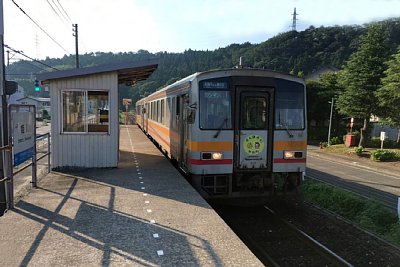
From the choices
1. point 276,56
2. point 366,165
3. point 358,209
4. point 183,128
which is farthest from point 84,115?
point 276,56

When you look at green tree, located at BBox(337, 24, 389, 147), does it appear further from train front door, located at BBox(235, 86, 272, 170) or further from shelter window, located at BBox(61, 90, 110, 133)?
shelter window, located at BBox(61, 90, 110, 133)

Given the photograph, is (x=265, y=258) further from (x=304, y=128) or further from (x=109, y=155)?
(x=109, y=155)

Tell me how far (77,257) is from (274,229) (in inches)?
185

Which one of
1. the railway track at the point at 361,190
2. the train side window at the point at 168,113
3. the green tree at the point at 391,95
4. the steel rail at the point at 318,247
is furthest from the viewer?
the green tree at the point at 391,95

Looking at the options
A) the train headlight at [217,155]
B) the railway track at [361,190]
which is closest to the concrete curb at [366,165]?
the railway track at [361,190]

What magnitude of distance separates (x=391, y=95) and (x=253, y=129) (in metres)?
15.7

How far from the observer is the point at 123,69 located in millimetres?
9492

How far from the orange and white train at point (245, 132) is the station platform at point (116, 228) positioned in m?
0.82

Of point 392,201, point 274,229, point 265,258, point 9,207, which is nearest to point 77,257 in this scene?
point 9,207

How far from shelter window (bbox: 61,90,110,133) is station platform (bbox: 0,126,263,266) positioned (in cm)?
187

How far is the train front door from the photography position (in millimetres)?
7602

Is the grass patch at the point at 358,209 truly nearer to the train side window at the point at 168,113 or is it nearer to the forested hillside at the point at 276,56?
the train side window at the point at 168,113

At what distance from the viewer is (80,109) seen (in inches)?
376

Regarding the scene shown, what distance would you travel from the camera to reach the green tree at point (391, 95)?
18.9 m
